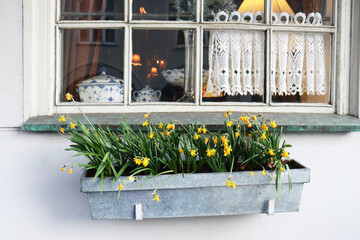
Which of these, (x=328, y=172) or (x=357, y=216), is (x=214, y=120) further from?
(x=357, y=216)

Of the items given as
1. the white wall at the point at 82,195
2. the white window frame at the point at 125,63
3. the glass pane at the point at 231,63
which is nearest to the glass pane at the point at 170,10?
the white window frame at the point at 125,63

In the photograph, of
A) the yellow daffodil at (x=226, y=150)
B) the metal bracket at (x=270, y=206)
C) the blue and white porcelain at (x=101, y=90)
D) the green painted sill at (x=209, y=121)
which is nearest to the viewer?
the yellow daffodil at (x=226, y=150)

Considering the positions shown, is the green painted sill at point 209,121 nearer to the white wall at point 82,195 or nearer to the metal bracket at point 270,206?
the white wall at point 82,195

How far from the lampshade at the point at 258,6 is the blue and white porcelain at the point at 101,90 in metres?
0.85

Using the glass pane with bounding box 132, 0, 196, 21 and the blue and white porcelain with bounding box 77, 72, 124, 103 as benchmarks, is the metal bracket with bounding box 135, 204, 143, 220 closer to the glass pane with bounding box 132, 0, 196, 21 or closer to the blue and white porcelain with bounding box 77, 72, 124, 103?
the blue and white porcelain with bounding box 77, 72, 124, 103

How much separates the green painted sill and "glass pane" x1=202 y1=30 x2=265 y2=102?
15 centimetres

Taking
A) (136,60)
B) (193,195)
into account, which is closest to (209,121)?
(193,195)

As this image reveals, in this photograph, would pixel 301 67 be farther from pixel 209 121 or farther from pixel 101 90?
pixel 101 90

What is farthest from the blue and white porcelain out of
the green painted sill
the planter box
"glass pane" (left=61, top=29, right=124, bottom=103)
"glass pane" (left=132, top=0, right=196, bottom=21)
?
the planter box

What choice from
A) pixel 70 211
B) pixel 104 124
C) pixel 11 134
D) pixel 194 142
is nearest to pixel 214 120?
pixel 194 142

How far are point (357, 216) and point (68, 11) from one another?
1992 millimetres

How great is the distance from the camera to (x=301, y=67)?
2.42 m

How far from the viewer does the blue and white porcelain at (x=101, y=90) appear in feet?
7.63

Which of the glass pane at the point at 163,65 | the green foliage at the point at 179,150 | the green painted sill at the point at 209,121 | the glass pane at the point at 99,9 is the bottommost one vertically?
the green foliage at the point at 179,150
